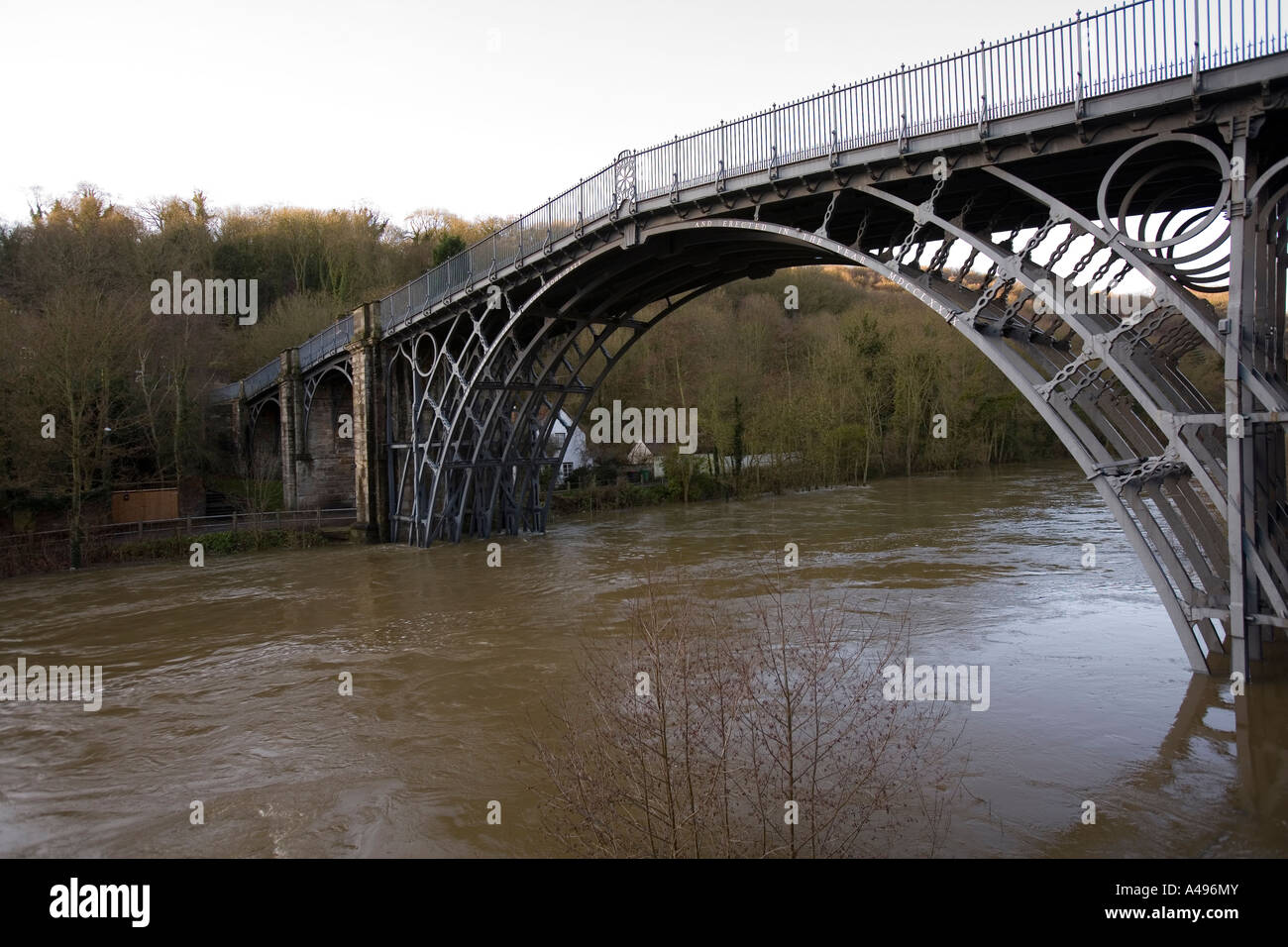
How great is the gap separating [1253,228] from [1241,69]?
56.1 inches

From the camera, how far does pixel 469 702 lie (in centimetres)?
965

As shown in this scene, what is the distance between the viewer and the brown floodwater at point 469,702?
636 cm

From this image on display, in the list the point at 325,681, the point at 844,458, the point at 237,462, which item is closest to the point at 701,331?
the point at 844,458

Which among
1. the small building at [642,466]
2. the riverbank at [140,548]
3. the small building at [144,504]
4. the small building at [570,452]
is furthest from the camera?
the small building at [642,466]

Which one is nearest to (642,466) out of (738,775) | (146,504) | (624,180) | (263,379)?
(263,379)

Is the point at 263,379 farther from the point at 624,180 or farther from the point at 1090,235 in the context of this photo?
the point at 1090,235

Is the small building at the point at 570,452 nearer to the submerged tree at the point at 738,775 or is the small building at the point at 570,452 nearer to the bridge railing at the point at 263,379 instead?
the bridge railing at the point at 263,379

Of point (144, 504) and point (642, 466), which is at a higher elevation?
point (642, 466)

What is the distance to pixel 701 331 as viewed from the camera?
4406 cm

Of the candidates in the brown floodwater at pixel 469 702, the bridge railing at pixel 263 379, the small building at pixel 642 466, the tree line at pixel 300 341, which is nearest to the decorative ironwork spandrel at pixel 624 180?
the tree line at pixel 300 341

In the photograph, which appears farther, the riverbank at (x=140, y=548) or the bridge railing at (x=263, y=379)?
the bridge railing at (x=263, y=379)

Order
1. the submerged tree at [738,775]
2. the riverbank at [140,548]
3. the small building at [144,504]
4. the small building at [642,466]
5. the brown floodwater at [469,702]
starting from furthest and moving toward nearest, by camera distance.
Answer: the small building at [642,466]
the small building at [144,504]
the riverbank at [140,548]
the brown floodwater at [469,702]
the submerged tree at [738,775]

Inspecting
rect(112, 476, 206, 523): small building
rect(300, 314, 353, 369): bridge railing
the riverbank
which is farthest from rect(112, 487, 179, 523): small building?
rect(300, 314, 353, 369): bridge railing

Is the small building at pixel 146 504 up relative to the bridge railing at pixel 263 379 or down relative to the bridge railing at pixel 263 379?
down
